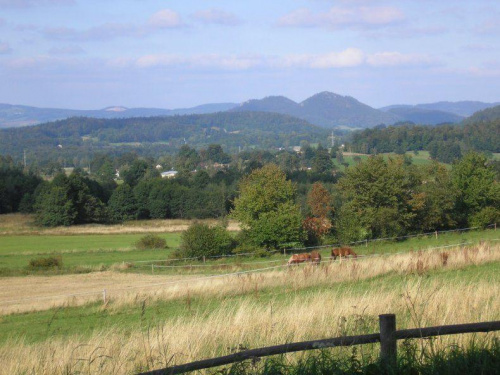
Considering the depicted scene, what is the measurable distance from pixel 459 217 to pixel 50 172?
12937cm

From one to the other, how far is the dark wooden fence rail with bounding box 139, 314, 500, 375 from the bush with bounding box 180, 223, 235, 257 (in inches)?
1440

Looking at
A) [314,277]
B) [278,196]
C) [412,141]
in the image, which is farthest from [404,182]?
[412,141]

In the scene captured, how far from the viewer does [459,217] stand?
50250 millimetres

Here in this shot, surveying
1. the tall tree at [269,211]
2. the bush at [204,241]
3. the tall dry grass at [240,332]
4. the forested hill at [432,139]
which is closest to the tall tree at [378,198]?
the tall tree at [269,211]

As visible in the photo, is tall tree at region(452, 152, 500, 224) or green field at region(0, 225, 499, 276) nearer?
green field at region(0, 225, 499, 276)

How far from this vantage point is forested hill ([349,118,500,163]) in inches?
6186

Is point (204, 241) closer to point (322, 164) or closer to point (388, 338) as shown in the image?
point (388, 338)

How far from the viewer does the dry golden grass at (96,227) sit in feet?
218

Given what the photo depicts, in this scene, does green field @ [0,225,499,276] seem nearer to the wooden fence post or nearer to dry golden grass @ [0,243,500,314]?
dry golden grass @ [0,243,500,314]

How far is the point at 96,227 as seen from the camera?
70.2 meters

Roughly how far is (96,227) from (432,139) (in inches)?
4668

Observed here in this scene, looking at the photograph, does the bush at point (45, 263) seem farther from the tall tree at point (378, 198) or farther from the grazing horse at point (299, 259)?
the tall tree at point (378, 198)

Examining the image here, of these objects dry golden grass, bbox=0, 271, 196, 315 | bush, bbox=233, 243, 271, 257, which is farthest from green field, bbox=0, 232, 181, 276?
bush, bbox=233, 243, 271, 257

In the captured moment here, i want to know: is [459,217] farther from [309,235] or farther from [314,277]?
[314,277]
